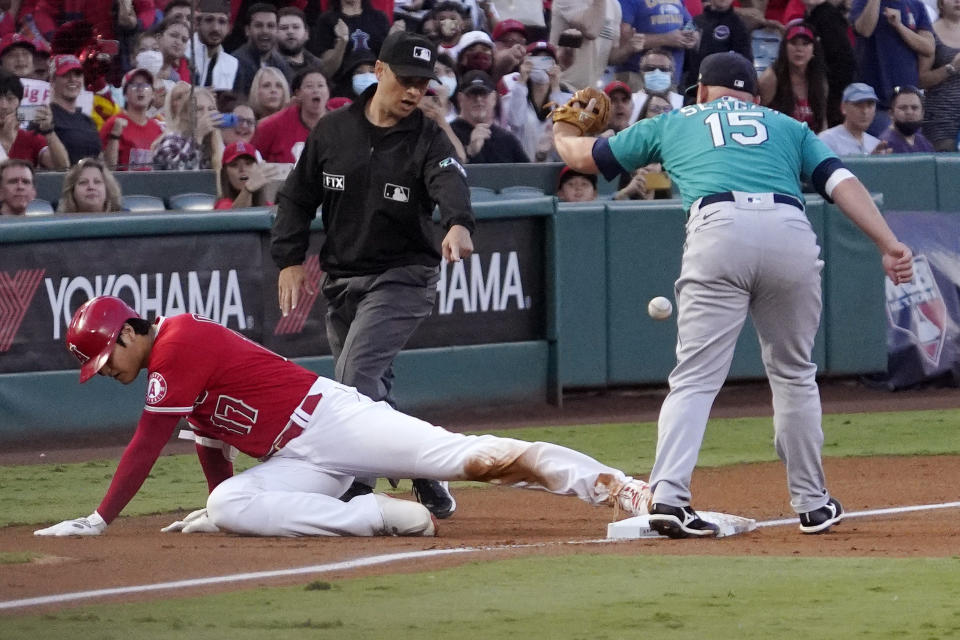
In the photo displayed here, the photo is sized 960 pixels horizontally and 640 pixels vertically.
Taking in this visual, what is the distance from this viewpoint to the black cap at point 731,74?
6156 mm

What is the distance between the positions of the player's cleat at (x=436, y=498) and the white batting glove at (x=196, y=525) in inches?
39.8

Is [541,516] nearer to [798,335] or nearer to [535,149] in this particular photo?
[798,335]

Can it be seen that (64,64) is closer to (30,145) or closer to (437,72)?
(30,145)

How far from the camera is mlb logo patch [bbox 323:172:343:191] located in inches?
267

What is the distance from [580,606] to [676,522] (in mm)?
1436

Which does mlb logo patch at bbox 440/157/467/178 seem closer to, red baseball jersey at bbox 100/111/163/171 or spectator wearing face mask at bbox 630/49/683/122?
red baseball jersey at bbox 100/111/163/171

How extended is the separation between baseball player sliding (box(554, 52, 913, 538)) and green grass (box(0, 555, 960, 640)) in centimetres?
72

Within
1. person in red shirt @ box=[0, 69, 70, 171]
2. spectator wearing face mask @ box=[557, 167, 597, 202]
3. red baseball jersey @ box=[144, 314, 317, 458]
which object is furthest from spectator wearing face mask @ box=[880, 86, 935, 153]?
red baseball jersey @ box=[144, 314, 317, 458]

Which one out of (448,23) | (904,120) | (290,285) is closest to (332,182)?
(290,285)

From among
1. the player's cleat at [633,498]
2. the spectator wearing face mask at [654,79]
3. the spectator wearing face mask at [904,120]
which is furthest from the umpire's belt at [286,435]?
the spectator wearing face mask at [904,120]

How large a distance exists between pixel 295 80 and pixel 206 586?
7.87m

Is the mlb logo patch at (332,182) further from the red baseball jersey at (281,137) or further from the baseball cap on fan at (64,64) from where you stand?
the baseball cap on fan at (64,64)

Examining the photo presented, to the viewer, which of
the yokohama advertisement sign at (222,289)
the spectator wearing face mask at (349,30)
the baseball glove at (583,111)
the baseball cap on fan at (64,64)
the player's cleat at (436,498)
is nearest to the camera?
the baseball glove at (583,111)

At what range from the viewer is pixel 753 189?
5895mm
